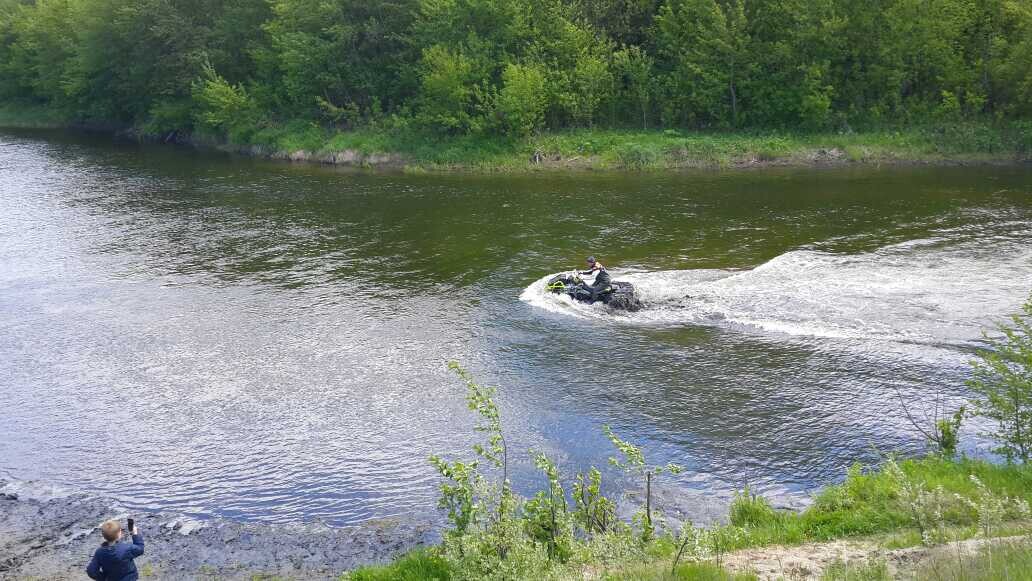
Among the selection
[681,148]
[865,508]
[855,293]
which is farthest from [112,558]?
[681,148]

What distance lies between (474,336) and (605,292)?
4767 millimetres

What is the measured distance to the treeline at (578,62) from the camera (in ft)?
176

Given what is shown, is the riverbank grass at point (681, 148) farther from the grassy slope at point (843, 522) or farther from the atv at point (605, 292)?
the grassy slope at point (843, 522)

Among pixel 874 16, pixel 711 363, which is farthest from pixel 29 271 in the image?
pixel 874 16

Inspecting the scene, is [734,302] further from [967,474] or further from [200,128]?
[200,128]

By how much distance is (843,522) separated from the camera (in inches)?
558

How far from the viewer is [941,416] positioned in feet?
63.5

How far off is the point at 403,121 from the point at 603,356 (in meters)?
41.1

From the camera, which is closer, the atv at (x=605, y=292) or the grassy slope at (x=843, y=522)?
the grassy slope at (x=843, y=522)

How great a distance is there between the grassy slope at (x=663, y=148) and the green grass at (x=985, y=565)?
4375cm

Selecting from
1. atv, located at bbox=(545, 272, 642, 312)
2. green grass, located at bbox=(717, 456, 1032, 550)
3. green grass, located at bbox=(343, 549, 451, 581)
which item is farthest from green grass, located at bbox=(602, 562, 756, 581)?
atv, located at bbox=(545, 272, 642, 312)

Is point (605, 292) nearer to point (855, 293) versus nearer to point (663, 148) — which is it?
point (855, 293)

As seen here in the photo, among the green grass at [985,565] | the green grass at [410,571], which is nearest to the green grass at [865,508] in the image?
the green grass at [985,565]

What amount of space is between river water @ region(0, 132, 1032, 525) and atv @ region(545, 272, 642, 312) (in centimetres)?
49
